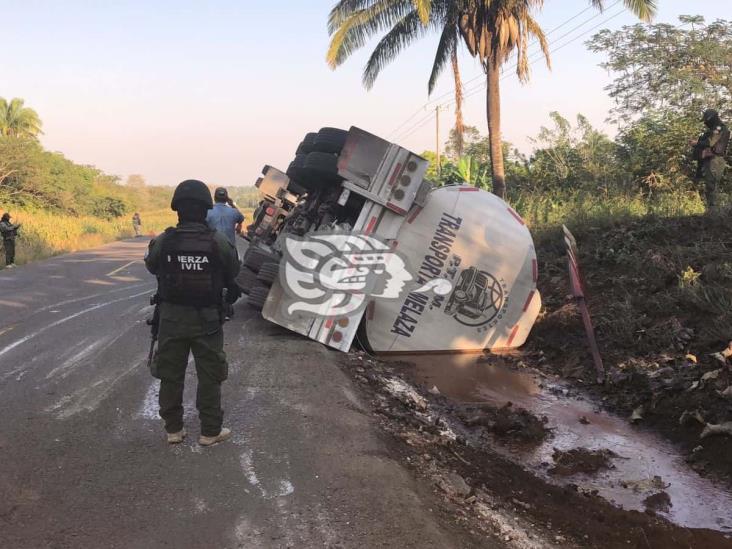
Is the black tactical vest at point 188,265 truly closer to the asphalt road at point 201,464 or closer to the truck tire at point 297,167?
the asphalt road at point 201,464

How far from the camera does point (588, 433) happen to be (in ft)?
15.8

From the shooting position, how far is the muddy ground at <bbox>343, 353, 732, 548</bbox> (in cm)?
305

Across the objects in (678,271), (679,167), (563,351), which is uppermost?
(679,167)

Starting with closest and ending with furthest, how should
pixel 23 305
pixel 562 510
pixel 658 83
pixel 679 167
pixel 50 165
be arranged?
pixel 562 510 < pixel 23 305 < pixel 679 167 < pixel 658 83 < pixel 50 165

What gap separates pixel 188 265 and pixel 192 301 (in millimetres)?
231

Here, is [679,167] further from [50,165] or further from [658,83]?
[50,165]

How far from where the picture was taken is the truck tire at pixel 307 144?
7.62m

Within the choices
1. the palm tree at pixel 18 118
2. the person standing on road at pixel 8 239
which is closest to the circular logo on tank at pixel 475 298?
the person standing on road at pixel 8 239

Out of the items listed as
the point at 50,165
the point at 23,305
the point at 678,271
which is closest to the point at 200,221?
the point at 678,271

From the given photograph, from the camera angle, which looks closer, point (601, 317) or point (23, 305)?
point (601, 317)

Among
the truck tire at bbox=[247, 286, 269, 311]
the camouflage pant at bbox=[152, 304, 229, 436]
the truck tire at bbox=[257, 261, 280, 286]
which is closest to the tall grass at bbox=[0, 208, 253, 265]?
the truck tire at bbox=[247, 286, 269, 311]

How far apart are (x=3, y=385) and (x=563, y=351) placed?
5.99 meters

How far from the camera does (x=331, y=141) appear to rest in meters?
7.22

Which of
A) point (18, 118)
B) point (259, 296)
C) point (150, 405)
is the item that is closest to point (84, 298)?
point (259, 296)
